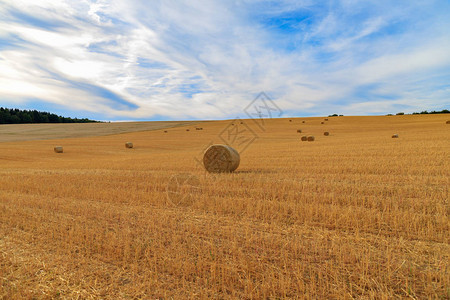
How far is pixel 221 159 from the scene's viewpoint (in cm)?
1101

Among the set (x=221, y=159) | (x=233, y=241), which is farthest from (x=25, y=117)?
(x=233, y=241)

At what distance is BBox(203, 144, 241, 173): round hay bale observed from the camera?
426 inches

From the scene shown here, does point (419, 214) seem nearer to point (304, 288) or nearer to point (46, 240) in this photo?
point (304, 288)

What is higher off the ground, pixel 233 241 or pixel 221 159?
pixel 221 159

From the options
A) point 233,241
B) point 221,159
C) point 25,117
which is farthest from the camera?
point 25,117

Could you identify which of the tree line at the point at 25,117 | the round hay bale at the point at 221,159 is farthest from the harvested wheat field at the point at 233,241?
the tree line at the point at 25,117

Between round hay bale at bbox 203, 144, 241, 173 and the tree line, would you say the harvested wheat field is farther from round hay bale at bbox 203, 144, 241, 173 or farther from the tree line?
the tree line

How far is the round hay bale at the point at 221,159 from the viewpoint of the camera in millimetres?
10812

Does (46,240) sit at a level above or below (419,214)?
below

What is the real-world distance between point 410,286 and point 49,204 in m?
7.34

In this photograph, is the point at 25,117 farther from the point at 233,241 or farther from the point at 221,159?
the point at 233,241

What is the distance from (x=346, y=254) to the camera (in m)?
3.63

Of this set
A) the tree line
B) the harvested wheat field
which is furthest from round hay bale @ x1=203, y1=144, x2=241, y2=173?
the tree line

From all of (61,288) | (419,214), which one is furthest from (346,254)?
(61,288)
